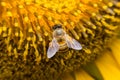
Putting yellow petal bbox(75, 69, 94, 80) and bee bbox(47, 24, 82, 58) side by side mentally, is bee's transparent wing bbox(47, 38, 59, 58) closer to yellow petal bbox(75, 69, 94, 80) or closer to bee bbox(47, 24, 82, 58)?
bee bbox(47, 24, 82, 58)

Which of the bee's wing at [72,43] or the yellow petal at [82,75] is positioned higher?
the bee's wing at [72,43]

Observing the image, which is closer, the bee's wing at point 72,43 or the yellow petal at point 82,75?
the bee's wing at point 72,43

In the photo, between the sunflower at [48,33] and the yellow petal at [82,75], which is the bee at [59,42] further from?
the yellow petal at [82,75]

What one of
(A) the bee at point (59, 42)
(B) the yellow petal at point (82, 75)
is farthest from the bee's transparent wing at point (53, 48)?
(B) the yellow petal at point (82, 75)

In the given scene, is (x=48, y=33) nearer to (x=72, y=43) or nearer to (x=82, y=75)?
(x=72, y=43)

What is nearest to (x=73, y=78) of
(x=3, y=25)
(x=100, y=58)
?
(x=100, y=58)

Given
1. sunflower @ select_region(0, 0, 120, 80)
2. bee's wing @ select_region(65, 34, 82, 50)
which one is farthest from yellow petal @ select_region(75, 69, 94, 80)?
bee's wing @ select_region(65, 34, 82, 50)

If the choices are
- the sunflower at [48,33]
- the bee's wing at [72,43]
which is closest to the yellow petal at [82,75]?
the sunflower at [48,33]
